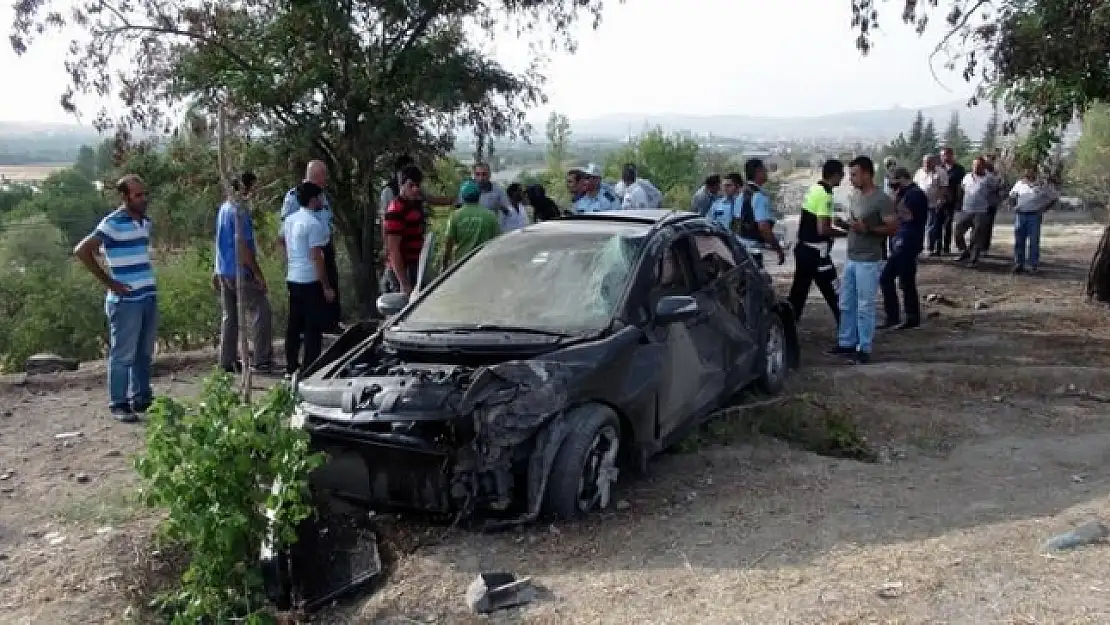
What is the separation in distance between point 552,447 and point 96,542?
2421mm

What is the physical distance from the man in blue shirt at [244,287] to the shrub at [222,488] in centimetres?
346

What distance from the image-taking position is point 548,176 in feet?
226

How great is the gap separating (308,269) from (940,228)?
461 inches

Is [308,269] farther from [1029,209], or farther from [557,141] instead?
[557,141]

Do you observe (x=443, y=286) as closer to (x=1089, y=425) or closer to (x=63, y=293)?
(x=1089, y=425)

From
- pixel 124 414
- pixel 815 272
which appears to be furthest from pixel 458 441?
pixel 815 272

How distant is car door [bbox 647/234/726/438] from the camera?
5645mm

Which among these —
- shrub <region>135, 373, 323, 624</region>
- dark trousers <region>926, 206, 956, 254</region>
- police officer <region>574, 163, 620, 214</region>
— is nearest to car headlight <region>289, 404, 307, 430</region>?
shrub <region>135, 373, 323, 624</region>

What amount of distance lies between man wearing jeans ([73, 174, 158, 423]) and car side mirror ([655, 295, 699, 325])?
12.9 feet

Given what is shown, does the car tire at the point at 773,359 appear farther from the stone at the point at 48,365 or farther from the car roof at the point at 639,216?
the stone at the point at 48,365

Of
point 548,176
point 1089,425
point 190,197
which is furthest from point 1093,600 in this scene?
point 548,176

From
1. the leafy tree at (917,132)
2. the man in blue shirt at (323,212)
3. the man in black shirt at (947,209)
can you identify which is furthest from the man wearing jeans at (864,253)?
the leafy tree at (917,132)

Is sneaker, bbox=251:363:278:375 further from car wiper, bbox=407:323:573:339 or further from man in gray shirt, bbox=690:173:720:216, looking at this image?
man in gray shirt, bbox=690:173:720:216

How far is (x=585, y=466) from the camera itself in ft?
16.4
